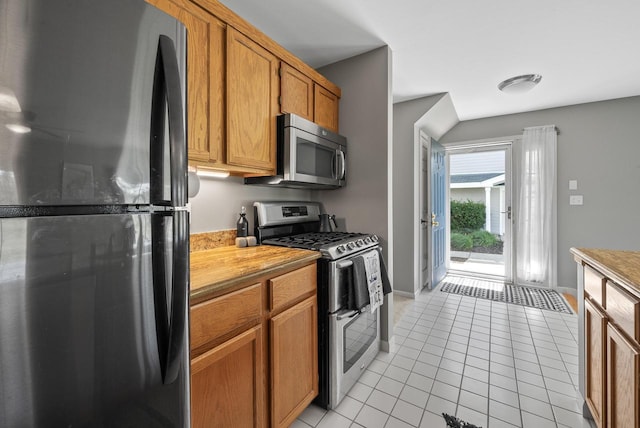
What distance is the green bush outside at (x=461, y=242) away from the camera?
4953mm

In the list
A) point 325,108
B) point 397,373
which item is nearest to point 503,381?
point 397,373

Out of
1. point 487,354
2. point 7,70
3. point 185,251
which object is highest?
point 7,70

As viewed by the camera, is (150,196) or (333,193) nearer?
(150,196)

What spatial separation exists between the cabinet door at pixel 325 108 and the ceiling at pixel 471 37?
1.23ft

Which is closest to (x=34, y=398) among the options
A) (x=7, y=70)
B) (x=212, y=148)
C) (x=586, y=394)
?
(x=7, y=70)

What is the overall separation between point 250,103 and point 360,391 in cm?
194

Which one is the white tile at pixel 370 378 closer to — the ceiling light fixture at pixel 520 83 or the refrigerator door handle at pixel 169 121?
the refrigerator door handle at pixel 169 121

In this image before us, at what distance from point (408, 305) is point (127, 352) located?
3.04 m

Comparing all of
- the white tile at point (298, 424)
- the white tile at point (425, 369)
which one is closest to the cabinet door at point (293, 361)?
the white tile at point (298, 424)

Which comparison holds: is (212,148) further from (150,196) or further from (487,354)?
(487,354)

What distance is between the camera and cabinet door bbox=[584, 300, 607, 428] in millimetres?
1240

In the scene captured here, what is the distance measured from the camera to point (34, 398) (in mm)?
532

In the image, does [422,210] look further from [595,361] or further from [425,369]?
[595,361]

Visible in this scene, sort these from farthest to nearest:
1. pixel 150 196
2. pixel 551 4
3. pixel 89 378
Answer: pixel 551 4 → pixel 150 196 → pixel 89 378
